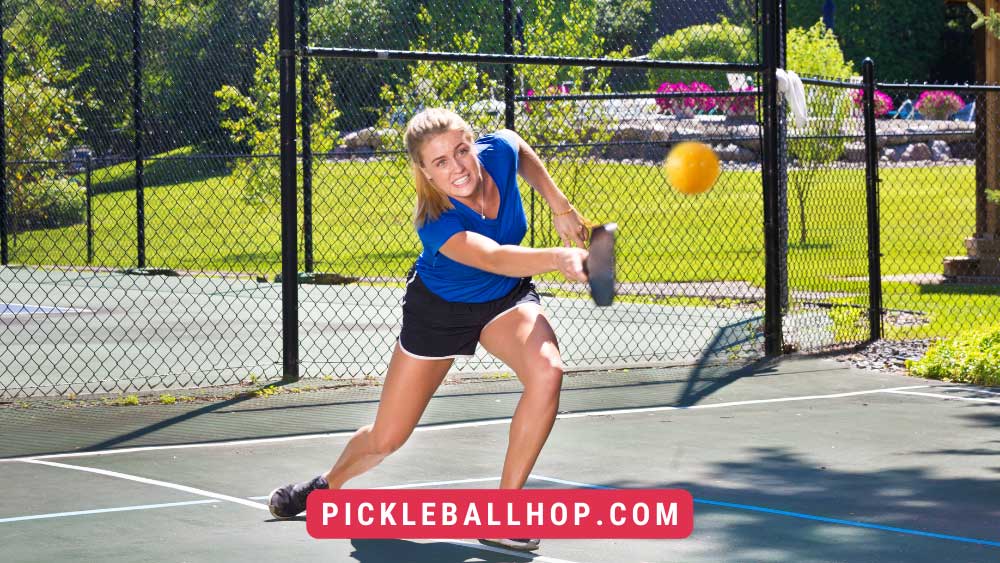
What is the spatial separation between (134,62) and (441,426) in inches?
395

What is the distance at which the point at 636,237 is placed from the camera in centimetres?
2106

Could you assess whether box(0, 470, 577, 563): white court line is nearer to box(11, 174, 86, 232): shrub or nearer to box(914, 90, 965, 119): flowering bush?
box(11, 174, 86, 232): shrub

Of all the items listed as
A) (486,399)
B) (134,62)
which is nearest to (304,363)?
(486,399)

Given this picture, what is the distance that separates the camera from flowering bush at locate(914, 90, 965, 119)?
3422 cm

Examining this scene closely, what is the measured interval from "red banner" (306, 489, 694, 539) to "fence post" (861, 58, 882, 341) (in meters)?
5.41

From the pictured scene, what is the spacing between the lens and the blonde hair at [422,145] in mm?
4734

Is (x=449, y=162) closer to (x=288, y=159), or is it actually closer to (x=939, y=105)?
(x=288, y=159)

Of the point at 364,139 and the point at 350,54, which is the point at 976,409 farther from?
the point at 364,139

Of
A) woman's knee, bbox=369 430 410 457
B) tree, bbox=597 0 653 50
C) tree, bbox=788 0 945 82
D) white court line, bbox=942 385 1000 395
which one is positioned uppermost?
tree, bbox=788 0 945 82

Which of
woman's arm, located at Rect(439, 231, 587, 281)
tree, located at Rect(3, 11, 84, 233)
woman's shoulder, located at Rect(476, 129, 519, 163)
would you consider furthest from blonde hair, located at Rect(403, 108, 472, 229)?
tree, located at Rect(3, 11, 84, 233)

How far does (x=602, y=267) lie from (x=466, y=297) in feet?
3.74

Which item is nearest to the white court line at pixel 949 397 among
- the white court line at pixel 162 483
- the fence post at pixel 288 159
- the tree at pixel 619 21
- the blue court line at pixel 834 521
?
the blue court line at pixel 834 521

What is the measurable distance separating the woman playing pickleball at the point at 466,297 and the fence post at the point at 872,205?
562cm

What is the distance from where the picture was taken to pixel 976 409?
25.9 feet
